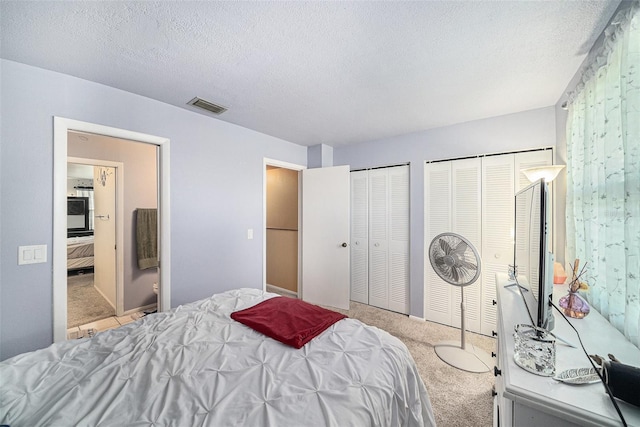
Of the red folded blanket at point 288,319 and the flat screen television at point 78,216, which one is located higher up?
the flat screen television at point 78,216

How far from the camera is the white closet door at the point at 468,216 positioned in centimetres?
268

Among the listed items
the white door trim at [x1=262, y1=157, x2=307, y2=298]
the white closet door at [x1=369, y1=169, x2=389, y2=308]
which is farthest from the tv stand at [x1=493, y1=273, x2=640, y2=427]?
the white door trim at [x1=262, y1=157, x2=307, y2=298]

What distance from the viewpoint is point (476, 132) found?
8.75ft

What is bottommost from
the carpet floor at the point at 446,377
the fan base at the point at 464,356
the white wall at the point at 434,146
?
the carpet floor at the point at 446,377

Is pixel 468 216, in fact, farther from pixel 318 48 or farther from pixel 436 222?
pixel 318 48

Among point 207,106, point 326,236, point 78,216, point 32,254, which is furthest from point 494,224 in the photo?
point 78,216

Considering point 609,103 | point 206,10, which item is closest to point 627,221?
point 609,103

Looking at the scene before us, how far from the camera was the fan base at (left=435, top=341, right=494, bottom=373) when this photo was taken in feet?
6.97

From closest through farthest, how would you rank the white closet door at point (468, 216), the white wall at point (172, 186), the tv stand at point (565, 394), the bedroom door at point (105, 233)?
the tv stand at point (565, 394) → the white wall at point (172, 186) → the white closet door at point (468, 216) → the bedroom door at point (105, 233)

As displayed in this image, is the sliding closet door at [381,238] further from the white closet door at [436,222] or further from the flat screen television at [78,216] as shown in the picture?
the flat screen television at [78,216]

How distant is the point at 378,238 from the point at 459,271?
4.22 feet

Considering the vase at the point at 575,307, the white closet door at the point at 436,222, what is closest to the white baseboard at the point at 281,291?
the white closet door at the point at 436,222

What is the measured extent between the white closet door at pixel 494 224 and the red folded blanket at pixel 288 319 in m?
1.99

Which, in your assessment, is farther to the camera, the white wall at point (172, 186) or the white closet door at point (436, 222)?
the white closet door at point (436, 222)
